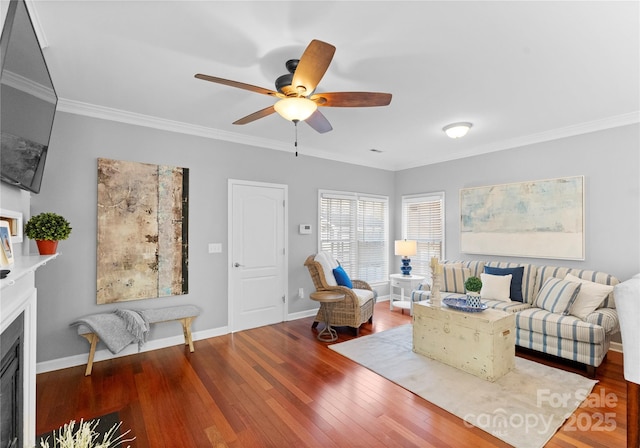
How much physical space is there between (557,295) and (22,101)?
466 centimetres

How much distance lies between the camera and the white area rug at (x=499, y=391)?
2.21 metres

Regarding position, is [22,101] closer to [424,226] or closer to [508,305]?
[508,305]

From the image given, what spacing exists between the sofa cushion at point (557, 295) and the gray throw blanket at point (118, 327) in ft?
14.1

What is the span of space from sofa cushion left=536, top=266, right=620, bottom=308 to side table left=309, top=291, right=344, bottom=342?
2522mm

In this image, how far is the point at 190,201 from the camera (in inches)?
155

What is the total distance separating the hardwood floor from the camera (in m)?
2.11

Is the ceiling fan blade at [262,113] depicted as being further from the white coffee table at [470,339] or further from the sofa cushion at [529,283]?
the sofa cushion at [529,283]

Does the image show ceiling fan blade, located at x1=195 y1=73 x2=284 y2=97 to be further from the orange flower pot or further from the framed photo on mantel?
the orange flower pot

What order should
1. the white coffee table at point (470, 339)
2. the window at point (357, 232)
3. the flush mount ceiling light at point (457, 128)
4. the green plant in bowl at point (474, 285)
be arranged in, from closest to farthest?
the white coffee table at point (470, 339)
the green plant in bowl at point (474, 285)
the flush mount ceiling light at point (457, 128)
the window at point (357, 232)

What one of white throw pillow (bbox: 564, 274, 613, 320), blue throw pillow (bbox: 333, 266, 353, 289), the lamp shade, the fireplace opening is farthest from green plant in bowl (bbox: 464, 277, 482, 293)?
the fireplace opening

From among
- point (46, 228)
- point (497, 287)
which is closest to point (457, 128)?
point (497, 287)

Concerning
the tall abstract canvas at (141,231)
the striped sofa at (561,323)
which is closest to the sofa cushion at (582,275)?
the striped sofa at (561,323)

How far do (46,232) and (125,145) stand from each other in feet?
5.22

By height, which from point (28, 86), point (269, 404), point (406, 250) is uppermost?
point (28, 86)
